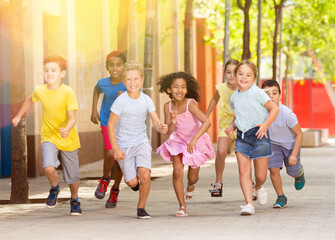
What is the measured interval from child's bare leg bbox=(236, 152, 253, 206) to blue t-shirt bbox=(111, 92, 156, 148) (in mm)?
1086

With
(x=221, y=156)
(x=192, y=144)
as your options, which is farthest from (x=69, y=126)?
(x=221, y=156)

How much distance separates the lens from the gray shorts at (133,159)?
9492mm

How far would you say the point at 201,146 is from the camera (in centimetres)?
1021

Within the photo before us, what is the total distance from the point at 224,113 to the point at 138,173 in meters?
2.07

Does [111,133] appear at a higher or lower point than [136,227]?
higher

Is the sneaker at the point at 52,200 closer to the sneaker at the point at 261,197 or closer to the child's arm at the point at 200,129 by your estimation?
the child's arm at the point at 200,129

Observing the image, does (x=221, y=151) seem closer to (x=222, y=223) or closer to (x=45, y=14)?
(x=222, y=223)

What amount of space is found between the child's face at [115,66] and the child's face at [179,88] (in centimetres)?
128

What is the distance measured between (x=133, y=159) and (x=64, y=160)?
77cm

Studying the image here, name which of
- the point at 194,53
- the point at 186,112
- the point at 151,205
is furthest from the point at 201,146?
the point at 194,53

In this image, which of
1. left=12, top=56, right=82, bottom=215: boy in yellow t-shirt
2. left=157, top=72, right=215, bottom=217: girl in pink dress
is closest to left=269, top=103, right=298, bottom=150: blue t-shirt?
left=157, top=72, right=215, bottom=217: girl in pink dress

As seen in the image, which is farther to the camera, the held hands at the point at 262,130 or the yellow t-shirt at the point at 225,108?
the yellow t-shirt at the point at 225,108

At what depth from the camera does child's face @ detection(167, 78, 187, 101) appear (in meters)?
9.91

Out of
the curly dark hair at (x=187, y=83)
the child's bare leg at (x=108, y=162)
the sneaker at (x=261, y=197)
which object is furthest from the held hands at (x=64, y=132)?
the sneaker at (x=261, y=197)
